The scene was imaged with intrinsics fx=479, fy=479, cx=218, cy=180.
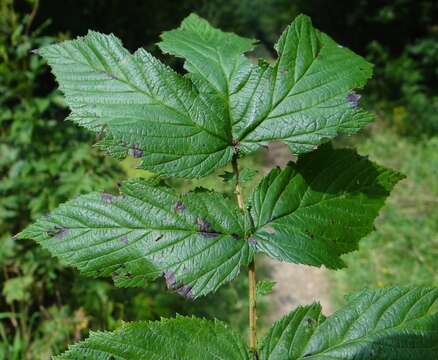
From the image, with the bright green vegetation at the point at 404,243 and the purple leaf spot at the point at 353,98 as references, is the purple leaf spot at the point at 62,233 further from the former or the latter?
the bright green vegetation at the point at 404,243

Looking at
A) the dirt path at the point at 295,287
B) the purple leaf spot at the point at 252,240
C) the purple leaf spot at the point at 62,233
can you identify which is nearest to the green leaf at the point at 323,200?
the purple leaf spot at the point at 252,240

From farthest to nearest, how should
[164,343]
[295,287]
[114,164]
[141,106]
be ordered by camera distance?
[295,287] → [114,164] → [141,106] → [164,343]

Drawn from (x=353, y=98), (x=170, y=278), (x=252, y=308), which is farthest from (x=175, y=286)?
(x=353, y=98)

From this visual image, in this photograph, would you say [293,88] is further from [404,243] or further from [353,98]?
[404,243]

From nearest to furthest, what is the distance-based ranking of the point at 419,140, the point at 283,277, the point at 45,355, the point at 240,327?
the point at 45,355, the point at 240,327, the point at 283,277, the point at 419,140

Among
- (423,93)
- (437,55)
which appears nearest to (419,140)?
(423,93)

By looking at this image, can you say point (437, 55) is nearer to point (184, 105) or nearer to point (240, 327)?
point (240, 327)
